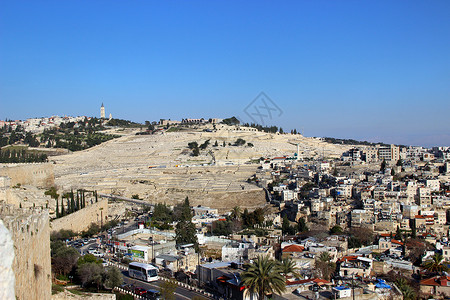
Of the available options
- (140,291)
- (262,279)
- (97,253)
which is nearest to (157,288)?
(140,291)

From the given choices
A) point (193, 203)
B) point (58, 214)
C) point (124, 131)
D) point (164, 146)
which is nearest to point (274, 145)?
point (164, 146)

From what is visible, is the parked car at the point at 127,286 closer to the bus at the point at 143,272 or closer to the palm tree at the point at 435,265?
the bus at the point at 143,272

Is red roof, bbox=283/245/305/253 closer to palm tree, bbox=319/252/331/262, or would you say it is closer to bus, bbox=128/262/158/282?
palm tree, bbox=319/252/331/262

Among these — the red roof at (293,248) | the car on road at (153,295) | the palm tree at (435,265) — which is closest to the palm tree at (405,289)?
the palm tree at (435,265)

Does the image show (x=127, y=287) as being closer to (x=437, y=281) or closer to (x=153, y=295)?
(x=153, y=295)

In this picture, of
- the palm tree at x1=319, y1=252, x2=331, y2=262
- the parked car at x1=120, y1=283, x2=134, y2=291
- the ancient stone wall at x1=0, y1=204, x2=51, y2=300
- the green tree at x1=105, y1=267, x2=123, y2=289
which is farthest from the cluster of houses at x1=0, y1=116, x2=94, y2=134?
the ancient stone wall at x1=0, y1=204, x2=51, y2=300
